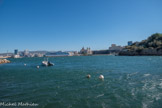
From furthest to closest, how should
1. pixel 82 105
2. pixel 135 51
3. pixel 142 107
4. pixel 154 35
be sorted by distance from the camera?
1. pixel 154 35
2. pixel 135 51
3. pixel 82 105
4. pixel 142 107

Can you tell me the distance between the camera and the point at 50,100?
10.8 m

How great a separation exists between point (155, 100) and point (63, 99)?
896cm

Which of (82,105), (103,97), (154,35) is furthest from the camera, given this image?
(154,35)

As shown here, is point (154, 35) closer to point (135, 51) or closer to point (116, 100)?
point (135, 51)

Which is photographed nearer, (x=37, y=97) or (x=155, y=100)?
(x=155, y=100)

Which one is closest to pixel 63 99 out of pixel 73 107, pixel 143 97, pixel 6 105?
pixel 73 107

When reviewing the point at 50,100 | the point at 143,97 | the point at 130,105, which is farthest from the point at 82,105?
the point at 143,97

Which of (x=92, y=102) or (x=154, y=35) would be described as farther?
(x=154, y=35)

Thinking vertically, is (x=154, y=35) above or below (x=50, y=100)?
above

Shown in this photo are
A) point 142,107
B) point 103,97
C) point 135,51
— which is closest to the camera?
point 142,107

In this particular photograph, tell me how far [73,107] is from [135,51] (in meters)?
144

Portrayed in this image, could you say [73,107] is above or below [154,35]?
below

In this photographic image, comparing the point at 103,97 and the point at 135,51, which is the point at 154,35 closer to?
the point at 135,51

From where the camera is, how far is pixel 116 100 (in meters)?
10.5
